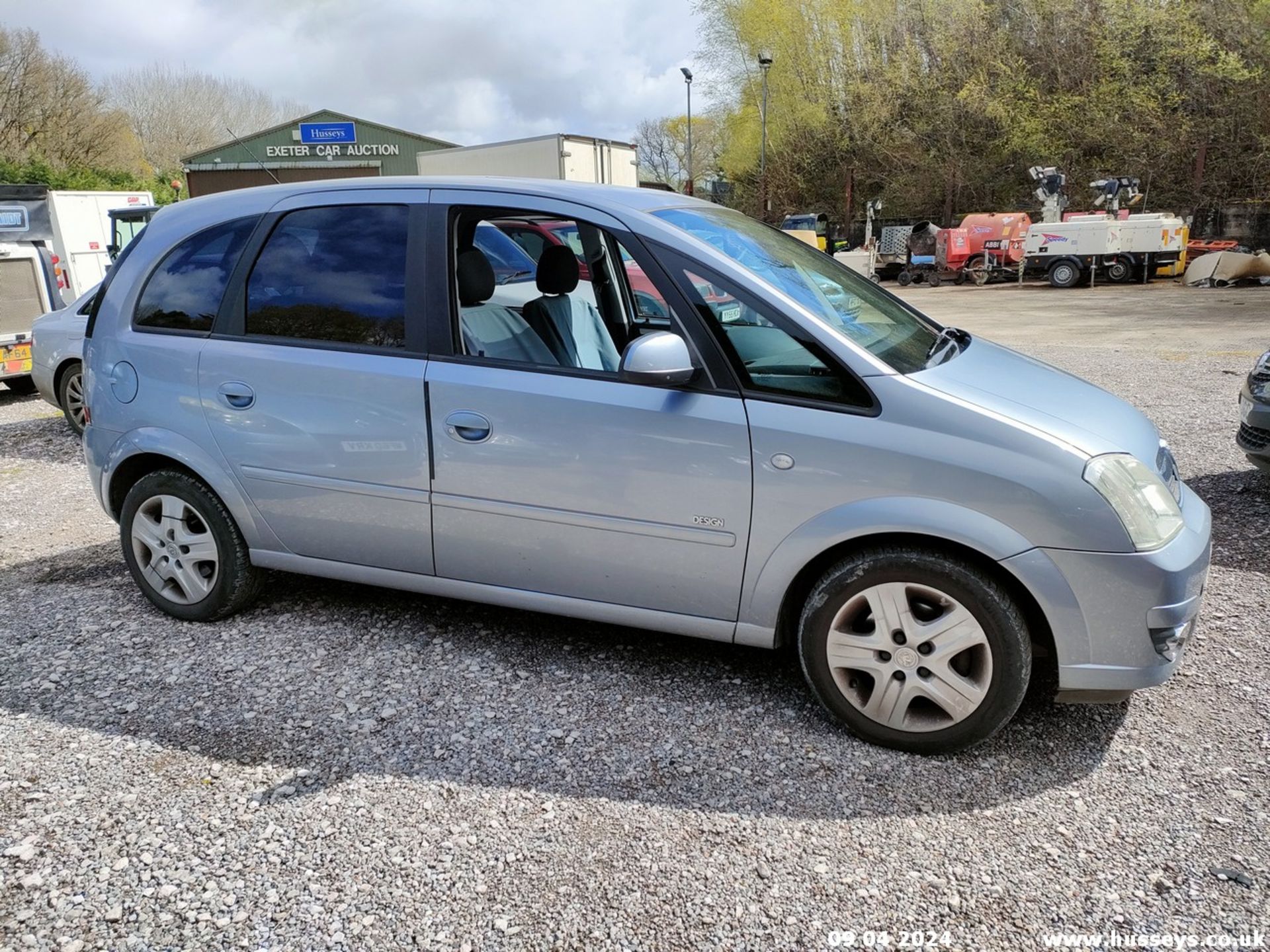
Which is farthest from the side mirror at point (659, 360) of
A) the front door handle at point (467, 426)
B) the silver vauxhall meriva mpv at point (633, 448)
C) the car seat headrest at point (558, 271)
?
the car seat headrest at point (558, 271)

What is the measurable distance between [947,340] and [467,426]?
1808 mm

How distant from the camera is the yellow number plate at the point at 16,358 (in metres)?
9.77

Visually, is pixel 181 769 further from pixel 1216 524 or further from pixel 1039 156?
pixel 1039 156

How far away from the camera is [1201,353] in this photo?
11.5 meters

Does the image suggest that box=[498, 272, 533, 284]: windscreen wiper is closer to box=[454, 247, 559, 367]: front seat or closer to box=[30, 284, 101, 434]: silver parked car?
box=[454, 247, 559, 367]: front seat

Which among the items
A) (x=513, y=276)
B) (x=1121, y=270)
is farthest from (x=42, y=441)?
(x=1121, y=270)

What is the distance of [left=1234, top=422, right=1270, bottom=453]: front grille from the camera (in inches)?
200

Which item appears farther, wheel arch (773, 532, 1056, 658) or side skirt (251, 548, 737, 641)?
side skirt (251, 548, 737, 641)

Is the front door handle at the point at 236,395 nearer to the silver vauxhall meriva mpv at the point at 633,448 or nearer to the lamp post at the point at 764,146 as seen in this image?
the silver vauxhall meriva mpv at the point at 633,448

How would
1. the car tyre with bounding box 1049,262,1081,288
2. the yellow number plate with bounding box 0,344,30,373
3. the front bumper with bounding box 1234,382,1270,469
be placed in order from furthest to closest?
the car tyre with bounding box 1049,262,1081,288 → the yellow number plate with bounding box 0,344,30,373 → the front bumper with bounding box 1234,382,1270,469

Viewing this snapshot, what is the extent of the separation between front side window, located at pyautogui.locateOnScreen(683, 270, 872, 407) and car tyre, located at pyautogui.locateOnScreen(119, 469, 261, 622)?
84.8 inches

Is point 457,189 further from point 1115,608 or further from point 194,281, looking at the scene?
point 1115,608

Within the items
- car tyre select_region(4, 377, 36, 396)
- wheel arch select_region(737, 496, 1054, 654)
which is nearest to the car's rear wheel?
car tyre select_region(4, 377, 36, 396)

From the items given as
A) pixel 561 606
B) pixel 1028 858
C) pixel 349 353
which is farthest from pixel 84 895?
pixel 1028 858
